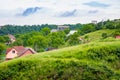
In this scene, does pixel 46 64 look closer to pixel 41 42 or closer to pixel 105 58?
pixel 105 58

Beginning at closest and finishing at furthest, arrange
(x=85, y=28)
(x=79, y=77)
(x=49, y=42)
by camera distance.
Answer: (x=79, y=77)
(x=49, y=42)
(x=85, y=28)

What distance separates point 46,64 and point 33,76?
2.55ft

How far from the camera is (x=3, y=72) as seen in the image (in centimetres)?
1285

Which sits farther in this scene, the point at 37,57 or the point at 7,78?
the point at 37,57

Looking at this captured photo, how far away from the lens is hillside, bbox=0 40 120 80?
1246 cm

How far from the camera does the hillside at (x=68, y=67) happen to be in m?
12.5

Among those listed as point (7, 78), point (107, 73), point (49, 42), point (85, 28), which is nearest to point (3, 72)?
point (7, 78)

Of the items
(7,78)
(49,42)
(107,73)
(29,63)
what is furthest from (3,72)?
(49,42)

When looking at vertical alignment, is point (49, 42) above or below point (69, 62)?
below

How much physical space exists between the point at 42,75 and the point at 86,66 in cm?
196

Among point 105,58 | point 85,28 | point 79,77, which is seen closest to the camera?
point 79,77

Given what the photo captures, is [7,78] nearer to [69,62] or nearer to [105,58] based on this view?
[69,62]

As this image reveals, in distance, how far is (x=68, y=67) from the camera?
12.7 m

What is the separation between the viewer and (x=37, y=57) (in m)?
13.9
